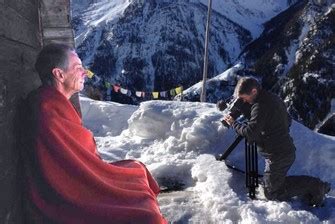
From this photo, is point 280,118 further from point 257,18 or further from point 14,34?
point 257,18

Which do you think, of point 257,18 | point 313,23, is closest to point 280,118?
point 313,23

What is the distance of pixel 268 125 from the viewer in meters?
5.05

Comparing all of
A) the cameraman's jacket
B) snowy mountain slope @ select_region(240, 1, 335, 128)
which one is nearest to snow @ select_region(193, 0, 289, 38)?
snowy mountain slope @ select_region(240, 1, 335, 128)

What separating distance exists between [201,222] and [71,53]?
2.77m

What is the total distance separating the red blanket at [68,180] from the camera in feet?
8.07

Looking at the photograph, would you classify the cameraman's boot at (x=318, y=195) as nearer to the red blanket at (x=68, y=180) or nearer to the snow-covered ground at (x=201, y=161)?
the snow-covered ground at (x=201, y=161)

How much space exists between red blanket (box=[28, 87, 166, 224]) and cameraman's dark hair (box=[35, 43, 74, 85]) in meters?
0.12

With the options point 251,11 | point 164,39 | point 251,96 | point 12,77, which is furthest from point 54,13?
point 251,11

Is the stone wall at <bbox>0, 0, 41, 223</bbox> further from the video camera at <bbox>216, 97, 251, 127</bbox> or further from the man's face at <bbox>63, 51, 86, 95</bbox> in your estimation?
the video camera at <bbox>216, 97, 251, 127</bbox>

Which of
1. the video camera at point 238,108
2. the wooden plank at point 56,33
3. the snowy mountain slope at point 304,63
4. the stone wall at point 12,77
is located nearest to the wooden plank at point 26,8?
the stone wall at point 12,77

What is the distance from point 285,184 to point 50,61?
3.36 metres

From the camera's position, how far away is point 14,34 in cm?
273

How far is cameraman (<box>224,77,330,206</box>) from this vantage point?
193 inches

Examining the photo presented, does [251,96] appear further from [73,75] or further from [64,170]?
[64,170]
